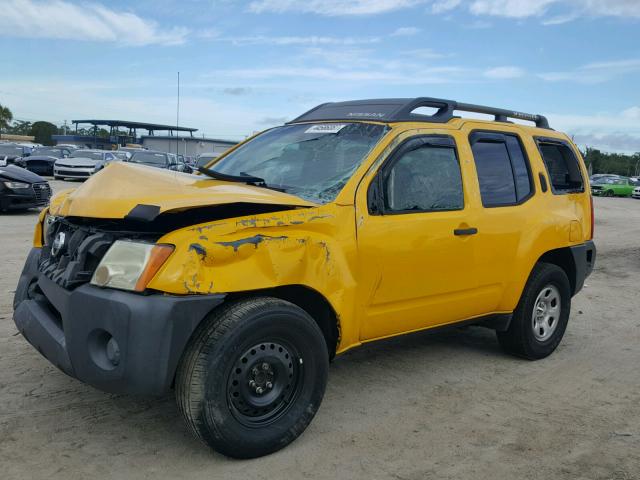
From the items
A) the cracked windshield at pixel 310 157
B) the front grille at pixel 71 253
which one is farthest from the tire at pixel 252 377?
the cracked windshield at pixel 310 157

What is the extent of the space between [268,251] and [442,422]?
1561 mm

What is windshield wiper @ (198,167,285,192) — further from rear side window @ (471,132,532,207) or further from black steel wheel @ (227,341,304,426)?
rear side window @ (471,132,532,207)

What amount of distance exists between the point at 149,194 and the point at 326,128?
1.57 meters

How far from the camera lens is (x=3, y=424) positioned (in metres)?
3.39

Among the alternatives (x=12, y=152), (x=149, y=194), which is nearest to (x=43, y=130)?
(x=12, y=152)

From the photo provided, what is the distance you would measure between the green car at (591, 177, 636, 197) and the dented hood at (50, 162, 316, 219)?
38.7 metres

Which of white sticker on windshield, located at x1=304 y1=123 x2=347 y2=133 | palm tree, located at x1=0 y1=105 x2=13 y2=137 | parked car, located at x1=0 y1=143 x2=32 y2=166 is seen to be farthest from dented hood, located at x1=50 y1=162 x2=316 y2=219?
palm tree, located at x1=0 y1=105 x2=13 y2=137

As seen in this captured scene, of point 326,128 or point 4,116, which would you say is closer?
point 326,128

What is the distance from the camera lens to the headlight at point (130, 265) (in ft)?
9.31

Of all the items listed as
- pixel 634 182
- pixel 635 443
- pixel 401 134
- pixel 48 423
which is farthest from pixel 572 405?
pixel 634 182

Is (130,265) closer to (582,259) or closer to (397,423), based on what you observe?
(397,423)

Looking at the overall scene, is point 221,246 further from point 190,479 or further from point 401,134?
point 401,134

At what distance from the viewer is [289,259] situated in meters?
3.18

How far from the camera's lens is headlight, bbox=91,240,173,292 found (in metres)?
2.84
